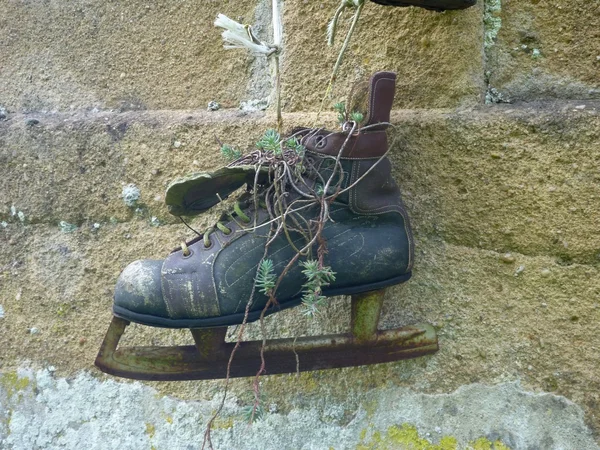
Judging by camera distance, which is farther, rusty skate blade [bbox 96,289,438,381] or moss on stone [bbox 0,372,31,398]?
moss on stone [bbox 0,372,31,398]

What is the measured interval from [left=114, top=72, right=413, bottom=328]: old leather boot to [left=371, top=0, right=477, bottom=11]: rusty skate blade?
11cm

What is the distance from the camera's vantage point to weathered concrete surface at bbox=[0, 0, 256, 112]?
44.1 inches

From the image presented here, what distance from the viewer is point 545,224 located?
0.90 m

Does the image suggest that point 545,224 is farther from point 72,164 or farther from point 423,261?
point 72,164

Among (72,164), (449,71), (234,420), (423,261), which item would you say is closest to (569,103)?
(449,71)

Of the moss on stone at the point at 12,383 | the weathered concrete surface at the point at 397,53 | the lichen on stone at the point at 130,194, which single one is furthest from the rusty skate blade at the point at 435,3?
the moss on stone at the point at 12,383

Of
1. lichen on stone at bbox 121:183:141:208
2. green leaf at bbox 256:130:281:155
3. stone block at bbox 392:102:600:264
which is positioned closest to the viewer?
green leaf at bbox 256:130:281:155

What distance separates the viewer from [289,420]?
100cm

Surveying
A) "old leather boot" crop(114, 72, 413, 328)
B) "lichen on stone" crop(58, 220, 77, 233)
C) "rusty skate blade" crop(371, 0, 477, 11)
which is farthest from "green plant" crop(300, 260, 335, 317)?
"lichen on stone" crop(58, 220, 77, 233)

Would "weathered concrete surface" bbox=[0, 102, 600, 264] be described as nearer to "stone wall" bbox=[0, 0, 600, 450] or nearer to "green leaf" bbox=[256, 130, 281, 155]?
"stone wall" bbox=[0, 0, 600, 450]

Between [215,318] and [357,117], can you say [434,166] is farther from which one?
[215,318]

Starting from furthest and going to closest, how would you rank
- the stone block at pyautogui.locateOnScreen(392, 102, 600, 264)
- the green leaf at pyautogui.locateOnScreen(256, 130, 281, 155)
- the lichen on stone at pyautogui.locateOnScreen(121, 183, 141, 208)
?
the lichen on stone at pyautogui.locateOnScreen(121, 183, 141, 208), the stone block at pyautogui.locateOnScreen(392, 102, 600, 264), the green leaf at pyautogui.locateOnScreen(256, 130, 281, 155)

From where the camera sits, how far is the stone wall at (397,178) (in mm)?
897

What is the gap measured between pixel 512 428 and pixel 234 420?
0.41 meters
